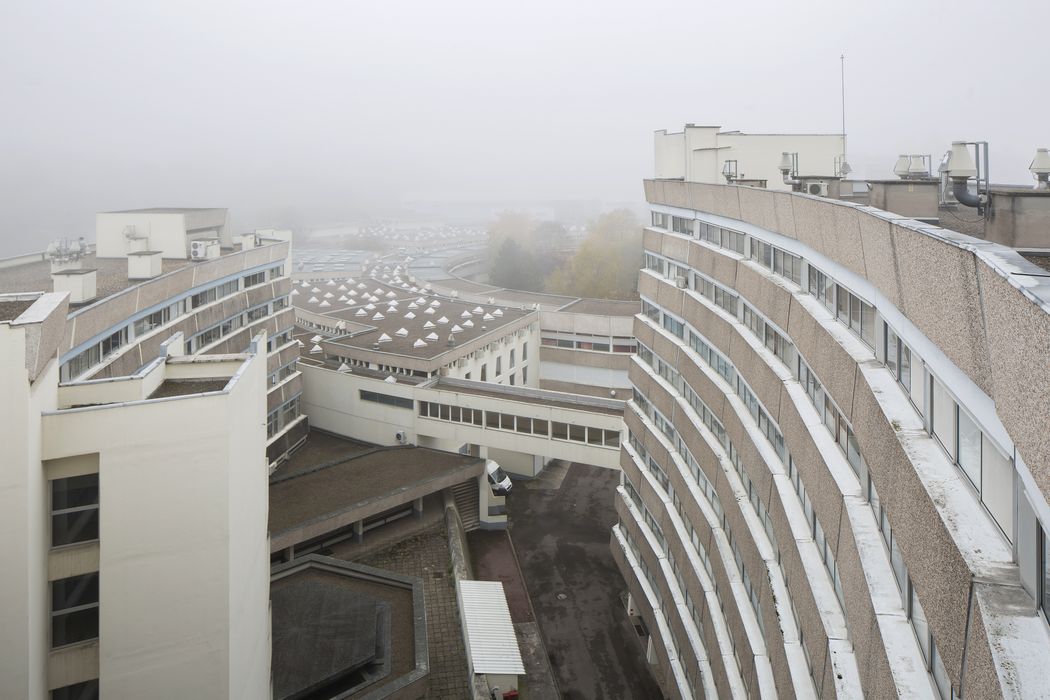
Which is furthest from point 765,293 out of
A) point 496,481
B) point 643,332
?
point 496,481

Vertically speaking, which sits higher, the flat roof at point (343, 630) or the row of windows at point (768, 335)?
the row of windows at point (768, 335)

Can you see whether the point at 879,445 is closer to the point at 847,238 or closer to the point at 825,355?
the point at 825,355

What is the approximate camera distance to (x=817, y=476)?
11.2 metres

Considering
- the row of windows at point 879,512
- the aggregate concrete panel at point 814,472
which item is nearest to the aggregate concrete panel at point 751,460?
the row of windows at point 879,512

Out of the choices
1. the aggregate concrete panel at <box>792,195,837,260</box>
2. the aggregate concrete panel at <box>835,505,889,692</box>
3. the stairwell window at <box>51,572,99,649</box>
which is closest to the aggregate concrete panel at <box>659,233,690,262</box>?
the aggregate concrete panel at <box>792,195,837,260</box>

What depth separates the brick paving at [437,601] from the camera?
77.9ft

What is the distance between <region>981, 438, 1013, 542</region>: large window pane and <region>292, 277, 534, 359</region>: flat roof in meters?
37.1

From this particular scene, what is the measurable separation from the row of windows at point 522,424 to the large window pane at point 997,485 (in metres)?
31.1

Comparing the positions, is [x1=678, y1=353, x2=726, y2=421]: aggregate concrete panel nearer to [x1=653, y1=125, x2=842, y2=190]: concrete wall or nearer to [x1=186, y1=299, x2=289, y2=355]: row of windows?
[x1=653, y1=125, x2=842, y2=190]: concrete wall

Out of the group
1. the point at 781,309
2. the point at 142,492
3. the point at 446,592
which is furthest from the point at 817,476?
the point at 446,592

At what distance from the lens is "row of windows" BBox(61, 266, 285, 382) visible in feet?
75.0

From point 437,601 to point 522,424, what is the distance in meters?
12.2

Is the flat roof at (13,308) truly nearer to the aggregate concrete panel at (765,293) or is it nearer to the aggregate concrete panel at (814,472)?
the aggregate concrete panel at (814,472)

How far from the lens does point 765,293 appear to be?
52.6ft
